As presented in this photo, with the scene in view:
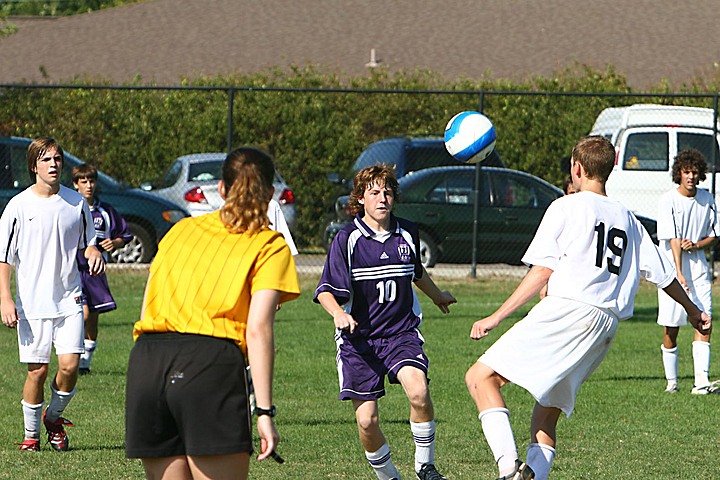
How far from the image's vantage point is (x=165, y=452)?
434 centimetres

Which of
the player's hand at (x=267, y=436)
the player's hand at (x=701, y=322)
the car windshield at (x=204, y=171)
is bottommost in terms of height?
the player's hand at (x=267, y=436)

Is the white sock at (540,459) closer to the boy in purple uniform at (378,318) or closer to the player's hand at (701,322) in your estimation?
the boy in purple uniform at (378,318)

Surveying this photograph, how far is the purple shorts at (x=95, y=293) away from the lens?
10094 mm

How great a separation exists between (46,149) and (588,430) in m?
4.13

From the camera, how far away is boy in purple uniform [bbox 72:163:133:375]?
10.1 metres

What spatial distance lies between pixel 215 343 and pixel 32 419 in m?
3.77

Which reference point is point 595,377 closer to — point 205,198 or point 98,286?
point 98,286

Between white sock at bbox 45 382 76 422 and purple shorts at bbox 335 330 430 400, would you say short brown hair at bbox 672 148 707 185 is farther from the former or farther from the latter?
white sock at bbox 45 382 76 422

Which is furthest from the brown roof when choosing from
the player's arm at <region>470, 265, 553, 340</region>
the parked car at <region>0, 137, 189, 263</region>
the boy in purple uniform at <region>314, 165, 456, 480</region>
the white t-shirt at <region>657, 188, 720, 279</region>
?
the player's arm at <region>470, 265, 553, 340</region>

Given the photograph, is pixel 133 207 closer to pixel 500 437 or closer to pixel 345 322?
pixel 345 322

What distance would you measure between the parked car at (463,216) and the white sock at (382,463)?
35.7ft

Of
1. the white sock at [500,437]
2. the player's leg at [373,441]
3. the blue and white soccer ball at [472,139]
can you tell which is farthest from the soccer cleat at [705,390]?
the white sock at [500,437]

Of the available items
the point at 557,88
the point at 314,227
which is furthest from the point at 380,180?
the point at 557,88

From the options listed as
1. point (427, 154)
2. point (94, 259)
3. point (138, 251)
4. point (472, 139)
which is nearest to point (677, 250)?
point (472, 139)
